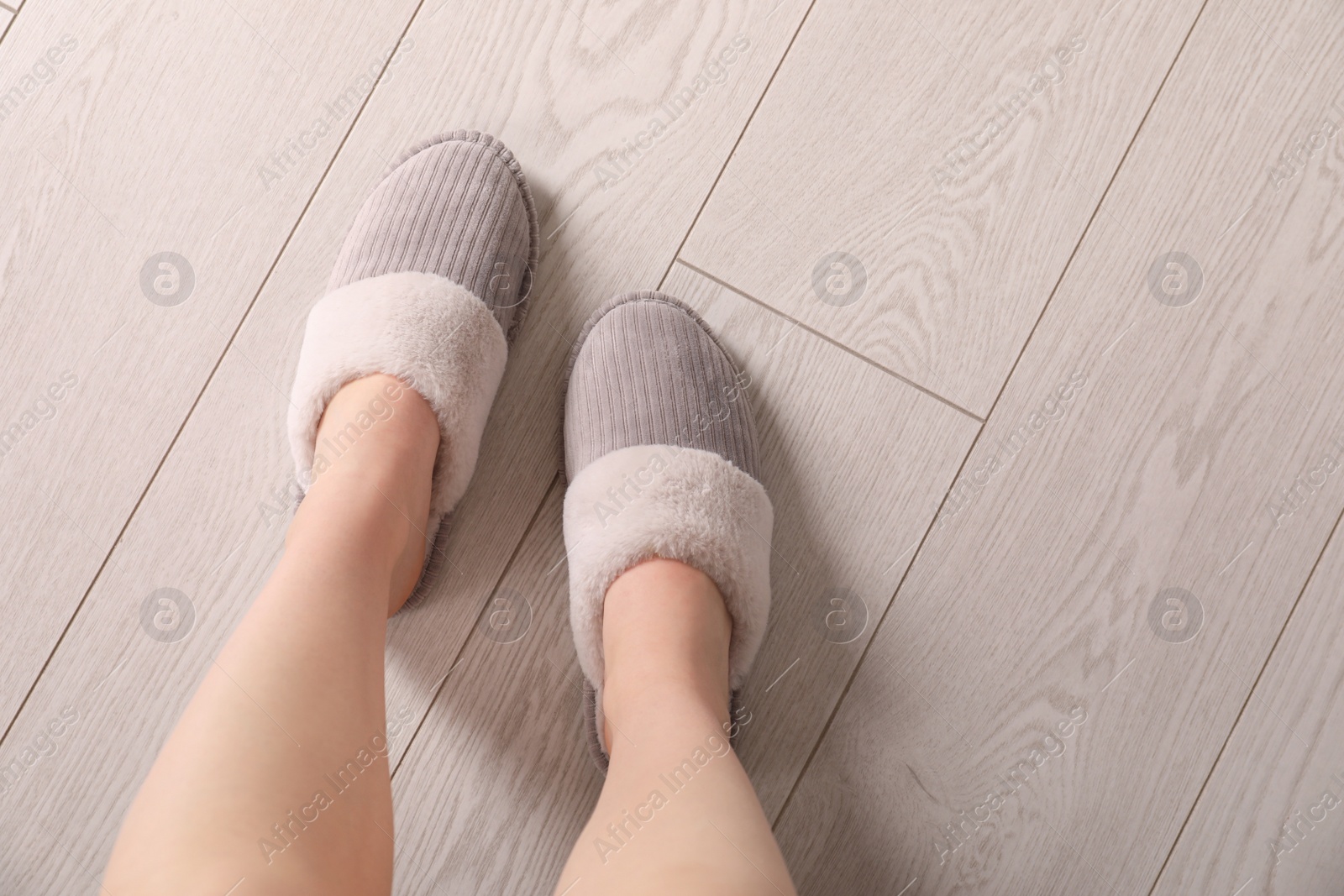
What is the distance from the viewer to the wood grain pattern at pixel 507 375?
2.64 ft

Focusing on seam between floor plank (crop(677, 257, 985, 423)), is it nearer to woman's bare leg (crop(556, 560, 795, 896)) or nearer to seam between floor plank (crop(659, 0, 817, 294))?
seam between floor plank (crop(659, 0, 817, 294))

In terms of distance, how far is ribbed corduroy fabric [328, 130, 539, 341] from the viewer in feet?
2.62

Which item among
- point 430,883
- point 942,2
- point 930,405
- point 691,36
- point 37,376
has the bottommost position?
point 430,883

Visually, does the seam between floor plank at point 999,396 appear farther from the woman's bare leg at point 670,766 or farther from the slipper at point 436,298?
the slipper at point 436,298

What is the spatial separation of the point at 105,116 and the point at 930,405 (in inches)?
35.1

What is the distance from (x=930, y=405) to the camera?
0.85 meters

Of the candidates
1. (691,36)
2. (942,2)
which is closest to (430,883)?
(691,36)

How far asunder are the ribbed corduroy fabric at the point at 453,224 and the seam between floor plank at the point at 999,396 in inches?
18.6

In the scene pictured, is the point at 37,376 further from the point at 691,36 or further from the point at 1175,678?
the point at 1175,678

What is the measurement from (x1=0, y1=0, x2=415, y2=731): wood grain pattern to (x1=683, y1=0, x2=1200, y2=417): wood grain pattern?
425 millimetres

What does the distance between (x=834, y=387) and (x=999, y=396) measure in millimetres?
168

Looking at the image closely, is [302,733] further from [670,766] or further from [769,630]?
[769,630]

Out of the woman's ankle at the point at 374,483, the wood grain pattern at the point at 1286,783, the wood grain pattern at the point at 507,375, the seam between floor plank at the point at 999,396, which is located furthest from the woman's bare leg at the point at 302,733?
the wood grain pattern at the point at 1286,783

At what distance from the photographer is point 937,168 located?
864 millimetres
